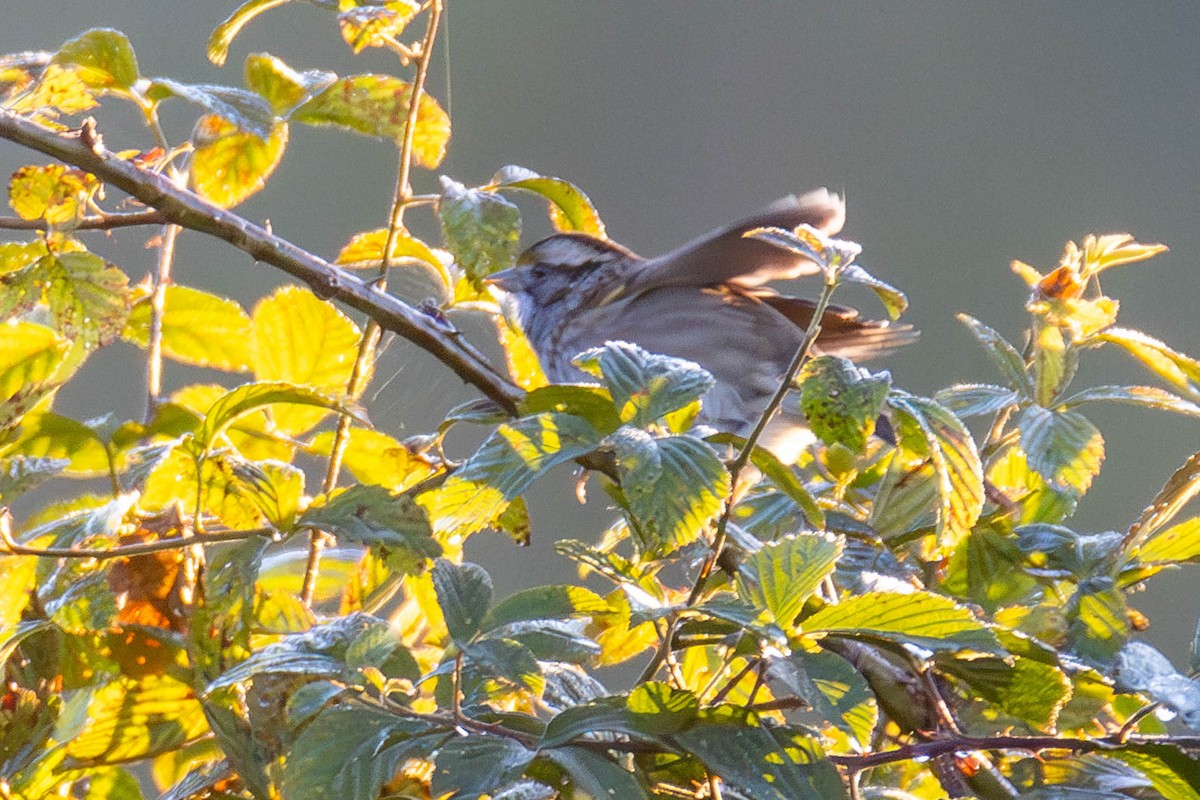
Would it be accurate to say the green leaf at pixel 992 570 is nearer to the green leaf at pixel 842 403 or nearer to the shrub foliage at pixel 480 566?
the shrub foliage at pixel 480 566

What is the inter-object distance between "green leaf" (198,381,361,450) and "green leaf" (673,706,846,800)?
11.7 inches

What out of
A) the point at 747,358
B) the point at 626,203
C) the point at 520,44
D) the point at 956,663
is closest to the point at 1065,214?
A: the point at 626,203

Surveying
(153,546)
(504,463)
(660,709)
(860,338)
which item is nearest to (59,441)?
(153,546)

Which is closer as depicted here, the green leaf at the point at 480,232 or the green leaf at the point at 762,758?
the green leaf at the point at 762,758

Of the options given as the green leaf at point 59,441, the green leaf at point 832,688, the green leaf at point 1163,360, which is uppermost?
the green leaf at point 1163,360

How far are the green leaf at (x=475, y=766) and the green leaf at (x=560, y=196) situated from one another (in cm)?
47

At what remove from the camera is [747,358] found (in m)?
1.84

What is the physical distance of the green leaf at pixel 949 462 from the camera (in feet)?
2.07

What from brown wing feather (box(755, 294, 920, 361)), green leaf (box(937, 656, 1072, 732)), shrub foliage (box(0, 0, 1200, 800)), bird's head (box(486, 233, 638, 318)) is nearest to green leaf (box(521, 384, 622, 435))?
shrub foliage (box(0, 0, 1200, 800))

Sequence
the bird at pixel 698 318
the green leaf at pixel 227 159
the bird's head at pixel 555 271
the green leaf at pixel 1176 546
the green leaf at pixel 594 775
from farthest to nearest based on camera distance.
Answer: the bird's head at pixel 555 271 → the bird at pixel 698 318 → the green leaf at pixel 227 159 → the green leaf at pixel 1176 546 → the green leaf at pixel 594 775

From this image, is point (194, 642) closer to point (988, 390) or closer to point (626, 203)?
point (988, 390)

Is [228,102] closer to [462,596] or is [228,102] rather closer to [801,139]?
[462,596]

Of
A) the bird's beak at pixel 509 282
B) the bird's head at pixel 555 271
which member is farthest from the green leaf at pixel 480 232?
the bird's beak at pixel 509 282

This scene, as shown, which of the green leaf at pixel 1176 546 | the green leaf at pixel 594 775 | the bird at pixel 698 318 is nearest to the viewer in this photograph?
the green leaf at pixel 594 775
